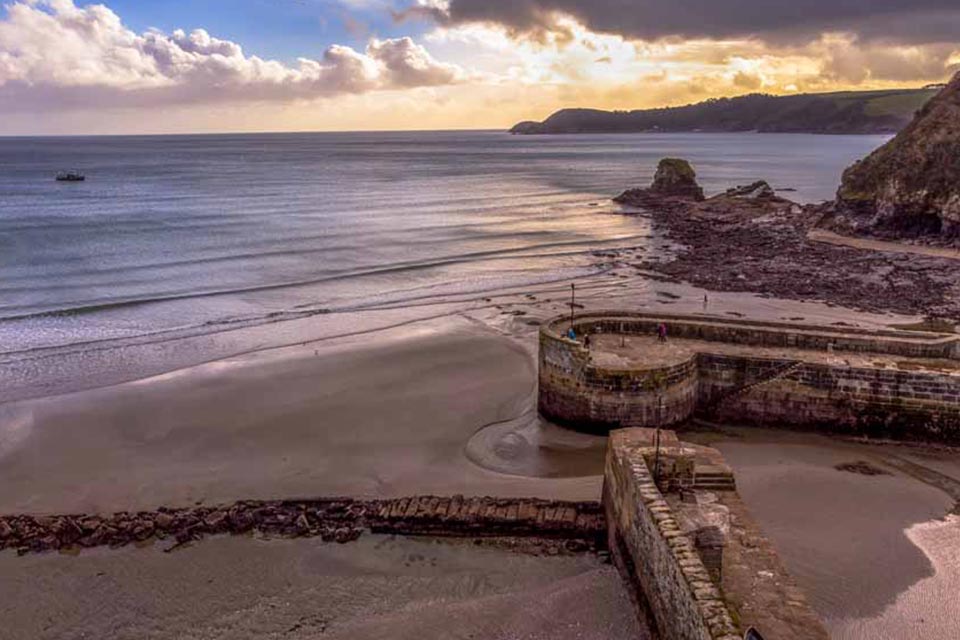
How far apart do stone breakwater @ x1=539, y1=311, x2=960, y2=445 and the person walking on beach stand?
27cm

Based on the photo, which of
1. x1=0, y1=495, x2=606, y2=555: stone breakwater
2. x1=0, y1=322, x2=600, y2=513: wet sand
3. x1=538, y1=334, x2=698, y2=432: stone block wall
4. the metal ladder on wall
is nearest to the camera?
x1=0, y1=495, x2=606, y2=555: stone breakwater

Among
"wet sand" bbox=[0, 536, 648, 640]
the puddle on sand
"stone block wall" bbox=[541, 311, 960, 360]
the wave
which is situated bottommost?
"wet sand" bbox=[0, 536, 648, 640]

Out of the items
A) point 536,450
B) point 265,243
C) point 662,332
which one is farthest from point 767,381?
point 265,243

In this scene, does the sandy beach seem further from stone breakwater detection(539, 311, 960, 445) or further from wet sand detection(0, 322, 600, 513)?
stone breakwater detection(539, 311, 960, 445)

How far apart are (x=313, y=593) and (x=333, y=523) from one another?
6.42ft

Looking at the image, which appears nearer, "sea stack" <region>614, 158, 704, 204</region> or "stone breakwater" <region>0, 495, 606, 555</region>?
"stone breakwater" <region>0, 495, 606, 555</region>

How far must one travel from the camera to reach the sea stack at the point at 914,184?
4100cm

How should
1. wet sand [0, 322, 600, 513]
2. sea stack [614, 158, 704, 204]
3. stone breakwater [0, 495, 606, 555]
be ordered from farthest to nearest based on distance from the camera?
sea stack [614, 158, 704, 204] → wet sand [0, 322, 600, 513] → stone breakwater [0, 495, 606, 555]

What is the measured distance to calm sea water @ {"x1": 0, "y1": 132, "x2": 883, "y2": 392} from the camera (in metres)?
29.9

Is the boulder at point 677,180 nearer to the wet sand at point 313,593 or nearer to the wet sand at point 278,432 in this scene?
the wet sand at point 278,432

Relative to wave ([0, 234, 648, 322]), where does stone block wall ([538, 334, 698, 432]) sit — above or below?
above

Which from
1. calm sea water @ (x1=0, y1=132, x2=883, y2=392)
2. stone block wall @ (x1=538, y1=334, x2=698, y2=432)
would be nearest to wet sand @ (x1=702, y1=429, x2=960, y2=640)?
stone block wall @ (x1=538, y1=334, x2=698, y2=432)

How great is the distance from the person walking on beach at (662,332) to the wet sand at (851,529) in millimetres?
2997

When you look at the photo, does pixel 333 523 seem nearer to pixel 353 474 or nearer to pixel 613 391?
pixel 353 474
